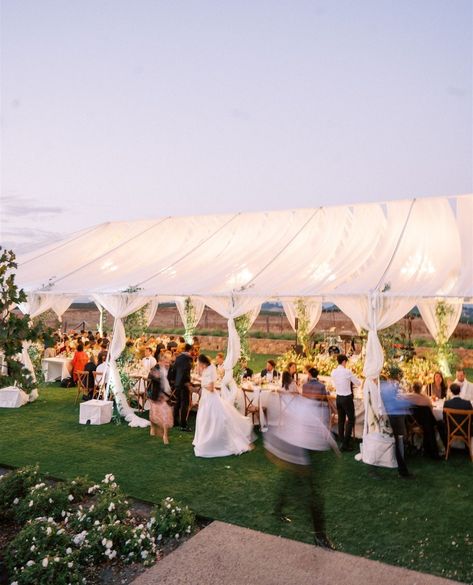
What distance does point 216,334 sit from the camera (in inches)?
836

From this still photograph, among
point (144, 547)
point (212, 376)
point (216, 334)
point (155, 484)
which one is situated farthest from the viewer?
point (216, 334)

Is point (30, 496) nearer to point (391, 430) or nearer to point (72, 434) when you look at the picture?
point (72, 434)

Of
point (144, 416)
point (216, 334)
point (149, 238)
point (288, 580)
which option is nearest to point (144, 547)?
point (288, 580)

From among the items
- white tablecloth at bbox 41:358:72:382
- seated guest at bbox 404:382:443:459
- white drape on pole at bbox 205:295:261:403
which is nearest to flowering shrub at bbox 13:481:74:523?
white drape on pole at bbox 205:295:261:403

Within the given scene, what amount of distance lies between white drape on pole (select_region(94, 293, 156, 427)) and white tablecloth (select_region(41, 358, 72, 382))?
379 centimetres

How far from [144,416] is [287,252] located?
14.0 feet

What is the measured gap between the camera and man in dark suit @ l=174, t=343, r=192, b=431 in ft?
28.0

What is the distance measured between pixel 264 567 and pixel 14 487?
2902 millimetres

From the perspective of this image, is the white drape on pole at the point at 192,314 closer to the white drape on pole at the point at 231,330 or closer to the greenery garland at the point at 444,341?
the white drape on pole at the point at 231,330

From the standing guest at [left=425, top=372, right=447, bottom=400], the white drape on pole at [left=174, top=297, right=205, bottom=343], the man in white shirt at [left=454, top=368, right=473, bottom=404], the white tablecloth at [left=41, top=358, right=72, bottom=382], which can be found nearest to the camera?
the man in white shirt at [left=454, top=368, right=473, bottom=404]

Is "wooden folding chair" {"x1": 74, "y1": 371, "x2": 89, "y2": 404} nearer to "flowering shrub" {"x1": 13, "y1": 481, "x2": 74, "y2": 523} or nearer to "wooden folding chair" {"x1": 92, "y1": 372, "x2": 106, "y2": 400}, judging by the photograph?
"wooden folding chair" {"x1": 92, "y1": 372, "x2": 106, "y2": 400}

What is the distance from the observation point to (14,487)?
517 centimetres

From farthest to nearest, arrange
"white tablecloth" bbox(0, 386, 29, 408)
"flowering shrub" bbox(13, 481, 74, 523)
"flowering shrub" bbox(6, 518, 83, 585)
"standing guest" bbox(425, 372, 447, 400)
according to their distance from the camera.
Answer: "white tablecloth" bbox(0, 386, 29, 408) → "standing guest" bbox(425, 372, 447, 400) → "flowering shrub" bbox(13, 481, 74, 523) → "flowering shrub" bbox(6, 518, 83, 585)

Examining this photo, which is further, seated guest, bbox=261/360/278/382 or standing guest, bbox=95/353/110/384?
standing guest, bbox=95/353/110/384
